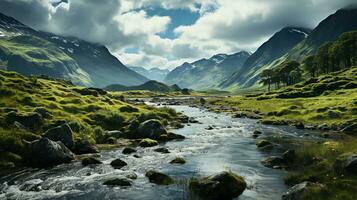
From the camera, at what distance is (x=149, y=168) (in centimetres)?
4672

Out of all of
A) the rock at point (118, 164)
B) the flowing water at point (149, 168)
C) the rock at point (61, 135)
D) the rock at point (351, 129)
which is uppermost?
the rock at point (61, 135)

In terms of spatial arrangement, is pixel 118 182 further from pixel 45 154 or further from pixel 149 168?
pixel 45 154

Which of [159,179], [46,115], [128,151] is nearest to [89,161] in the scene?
[128,151]

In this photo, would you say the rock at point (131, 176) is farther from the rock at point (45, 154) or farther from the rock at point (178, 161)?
the rock at point (45, 154)

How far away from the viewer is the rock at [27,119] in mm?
59706

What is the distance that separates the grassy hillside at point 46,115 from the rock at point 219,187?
27.7m

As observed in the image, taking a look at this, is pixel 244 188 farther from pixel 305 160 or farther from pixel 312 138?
pixel 312 138

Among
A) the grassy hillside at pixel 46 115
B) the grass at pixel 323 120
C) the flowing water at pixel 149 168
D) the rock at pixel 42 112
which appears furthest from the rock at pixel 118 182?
the rock at pixel 42 112

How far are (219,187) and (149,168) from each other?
53.9 ft

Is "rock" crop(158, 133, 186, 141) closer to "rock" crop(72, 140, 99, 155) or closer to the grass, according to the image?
"rock" crop(72, 140, 99, 155)

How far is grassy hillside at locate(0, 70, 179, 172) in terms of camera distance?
163 feet

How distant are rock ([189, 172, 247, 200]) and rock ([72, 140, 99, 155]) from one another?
28.3m

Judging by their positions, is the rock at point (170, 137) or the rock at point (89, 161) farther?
the rock at point (170, 137)

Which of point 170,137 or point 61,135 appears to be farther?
point 170,137
